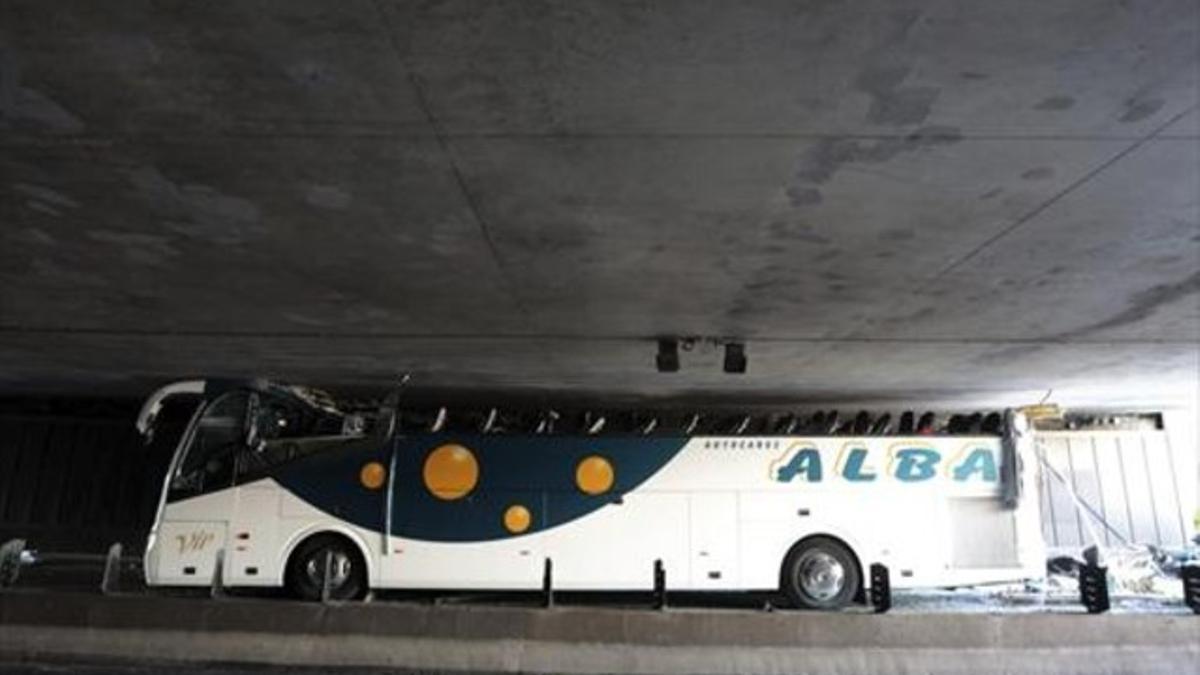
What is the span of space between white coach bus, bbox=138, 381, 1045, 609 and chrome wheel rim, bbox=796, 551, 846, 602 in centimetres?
2

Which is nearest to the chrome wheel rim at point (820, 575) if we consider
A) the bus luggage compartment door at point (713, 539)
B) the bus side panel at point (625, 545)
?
the bus luggage compartment door at point (713, 539)

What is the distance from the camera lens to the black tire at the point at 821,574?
13461mm

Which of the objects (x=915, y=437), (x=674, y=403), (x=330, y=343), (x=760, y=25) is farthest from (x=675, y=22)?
(x=674, y=403)

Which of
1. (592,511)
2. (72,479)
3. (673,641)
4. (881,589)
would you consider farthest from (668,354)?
(72,479)

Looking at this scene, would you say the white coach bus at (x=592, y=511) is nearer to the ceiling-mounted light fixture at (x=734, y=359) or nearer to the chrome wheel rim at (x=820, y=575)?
the chrome wheel rim at (x=820, y=575)

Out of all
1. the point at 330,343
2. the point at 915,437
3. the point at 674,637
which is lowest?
the point at 674,637

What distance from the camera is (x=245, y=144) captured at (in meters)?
6.30

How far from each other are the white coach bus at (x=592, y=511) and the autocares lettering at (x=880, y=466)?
0.07ft

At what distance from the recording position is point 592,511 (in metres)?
13.9

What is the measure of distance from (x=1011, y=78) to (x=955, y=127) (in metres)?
0.66

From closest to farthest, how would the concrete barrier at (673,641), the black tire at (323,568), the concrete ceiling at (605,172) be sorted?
the concrete ceiling at (605,172) → the concrete barrier at (673,641) → the black tire at (323,568)

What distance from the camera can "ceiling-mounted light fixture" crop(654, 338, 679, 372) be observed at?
39.3ft

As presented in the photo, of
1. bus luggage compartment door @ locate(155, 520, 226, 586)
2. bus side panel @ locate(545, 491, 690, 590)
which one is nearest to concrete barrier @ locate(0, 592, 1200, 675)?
bus luggage compartment door @ locate(155, 520, 226, 586)

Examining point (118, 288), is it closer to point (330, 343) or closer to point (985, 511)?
point (330, 343)
